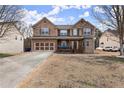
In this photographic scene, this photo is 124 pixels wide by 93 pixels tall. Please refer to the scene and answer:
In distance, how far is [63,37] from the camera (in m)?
46.8

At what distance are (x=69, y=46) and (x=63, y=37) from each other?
6.20ft

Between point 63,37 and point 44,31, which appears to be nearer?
point 63,37

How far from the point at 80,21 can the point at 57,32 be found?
4.58m

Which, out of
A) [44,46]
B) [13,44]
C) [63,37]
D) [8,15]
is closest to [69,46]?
[63,37]

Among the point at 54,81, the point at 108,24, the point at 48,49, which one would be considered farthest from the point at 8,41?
the point at 54,81

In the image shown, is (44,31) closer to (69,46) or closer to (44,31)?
(44,31)

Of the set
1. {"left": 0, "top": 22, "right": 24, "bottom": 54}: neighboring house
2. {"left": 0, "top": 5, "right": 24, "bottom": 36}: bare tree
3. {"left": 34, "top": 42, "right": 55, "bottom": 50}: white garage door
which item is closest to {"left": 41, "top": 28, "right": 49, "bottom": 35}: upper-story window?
{"left": 34, "top": 42, "right": 55, "bottom": 50}: white garage door

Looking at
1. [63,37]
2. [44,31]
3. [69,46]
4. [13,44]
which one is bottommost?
[69,46]

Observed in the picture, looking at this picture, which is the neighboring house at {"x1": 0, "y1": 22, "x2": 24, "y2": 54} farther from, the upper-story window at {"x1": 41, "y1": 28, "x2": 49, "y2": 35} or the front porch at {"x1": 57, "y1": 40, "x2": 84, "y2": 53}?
the front porch at {"x1": 57, "y1": 40, "x2": 84, "y2": 53}

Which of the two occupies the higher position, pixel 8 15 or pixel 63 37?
pixel 8 15

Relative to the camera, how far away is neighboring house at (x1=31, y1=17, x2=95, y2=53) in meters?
45.2

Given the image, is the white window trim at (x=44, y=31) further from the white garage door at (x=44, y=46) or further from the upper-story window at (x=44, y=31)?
the white garage door at (x=44, y=46)

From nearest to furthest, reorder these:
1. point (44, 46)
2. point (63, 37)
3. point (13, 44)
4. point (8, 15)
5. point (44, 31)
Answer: point (8, 15) < point (44, 46) < point (13, 44) < point (63, 37) < point (44, 31)

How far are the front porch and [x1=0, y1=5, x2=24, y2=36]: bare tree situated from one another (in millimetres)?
Answer: 12760
